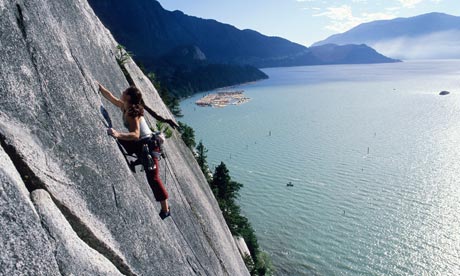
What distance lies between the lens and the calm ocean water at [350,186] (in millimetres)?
35094

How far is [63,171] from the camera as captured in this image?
5719 millimetres

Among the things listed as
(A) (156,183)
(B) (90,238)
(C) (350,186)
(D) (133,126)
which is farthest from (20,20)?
(C) (350,186)

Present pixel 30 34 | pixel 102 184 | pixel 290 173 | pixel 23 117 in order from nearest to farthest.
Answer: pixel 23 117, pixel 30 34, pixel 102 184, pixel 290 173

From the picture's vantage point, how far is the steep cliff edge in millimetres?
4387

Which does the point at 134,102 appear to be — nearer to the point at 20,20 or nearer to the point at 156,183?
the point at 156,183

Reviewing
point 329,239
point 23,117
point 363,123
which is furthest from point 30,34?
point 363,123

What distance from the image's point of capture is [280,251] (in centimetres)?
3647

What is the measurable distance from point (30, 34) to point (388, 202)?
46017 mm

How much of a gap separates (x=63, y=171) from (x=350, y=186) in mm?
48701

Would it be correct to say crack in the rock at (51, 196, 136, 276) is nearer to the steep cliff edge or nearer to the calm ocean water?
the steep cliff edge

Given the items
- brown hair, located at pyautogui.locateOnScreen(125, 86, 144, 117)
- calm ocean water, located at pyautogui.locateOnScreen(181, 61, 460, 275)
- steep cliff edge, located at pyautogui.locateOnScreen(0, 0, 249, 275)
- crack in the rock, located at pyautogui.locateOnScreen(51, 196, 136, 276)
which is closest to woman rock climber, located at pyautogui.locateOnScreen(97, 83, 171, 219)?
brown hair, located at pyautogui.locateOnScreen(125, 86, 144, 117)

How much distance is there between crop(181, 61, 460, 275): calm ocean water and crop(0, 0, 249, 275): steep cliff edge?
2911 cm

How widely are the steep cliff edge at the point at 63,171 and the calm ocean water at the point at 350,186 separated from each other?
29108mm

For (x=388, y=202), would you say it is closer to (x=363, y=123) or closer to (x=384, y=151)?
(x=384, y=151)
